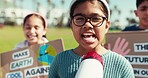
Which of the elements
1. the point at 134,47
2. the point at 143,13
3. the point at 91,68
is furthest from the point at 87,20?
the point at 143,13

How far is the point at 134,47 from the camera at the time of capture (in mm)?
2934

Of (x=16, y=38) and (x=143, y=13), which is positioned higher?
(x=143, y=13)

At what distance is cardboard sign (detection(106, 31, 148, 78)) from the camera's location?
287 cm

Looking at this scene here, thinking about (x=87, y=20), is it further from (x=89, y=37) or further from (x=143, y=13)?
(x=143, y=13)

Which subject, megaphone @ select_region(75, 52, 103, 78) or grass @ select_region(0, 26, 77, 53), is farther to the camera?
grass @ select_region(0, 26, 77, 53)

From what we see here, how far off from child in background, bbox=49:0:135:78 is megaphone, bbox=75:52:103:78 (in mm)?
249

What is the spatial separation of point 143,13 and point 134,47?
0.49 metres

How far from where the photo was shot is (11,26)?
42844 mm

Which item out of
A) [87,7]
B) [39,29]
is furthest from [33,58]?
[87,7]

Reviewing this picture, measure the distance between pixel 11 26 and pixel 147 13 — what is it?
40320 mm

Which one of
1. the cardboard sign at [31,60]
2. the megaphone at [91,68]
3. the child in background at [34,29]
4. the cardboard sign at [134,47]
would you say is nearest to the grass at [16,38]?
the child in background at [34,29]

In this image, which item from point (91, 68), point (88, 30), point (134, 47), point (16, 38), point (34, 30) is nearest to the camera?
point (91, 68)

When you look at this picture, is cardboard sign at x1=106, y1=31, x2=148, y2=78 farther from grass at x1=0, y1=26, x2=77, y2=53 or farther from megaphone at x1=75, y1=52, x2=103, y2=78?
grass at x1=0, y1=26, x2=77, y2=53

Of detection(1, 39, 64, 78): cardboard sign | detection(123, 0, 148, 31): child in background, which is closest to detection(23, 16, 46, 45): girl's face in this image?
detection(1, 39, 64, 78): cardboard sign
